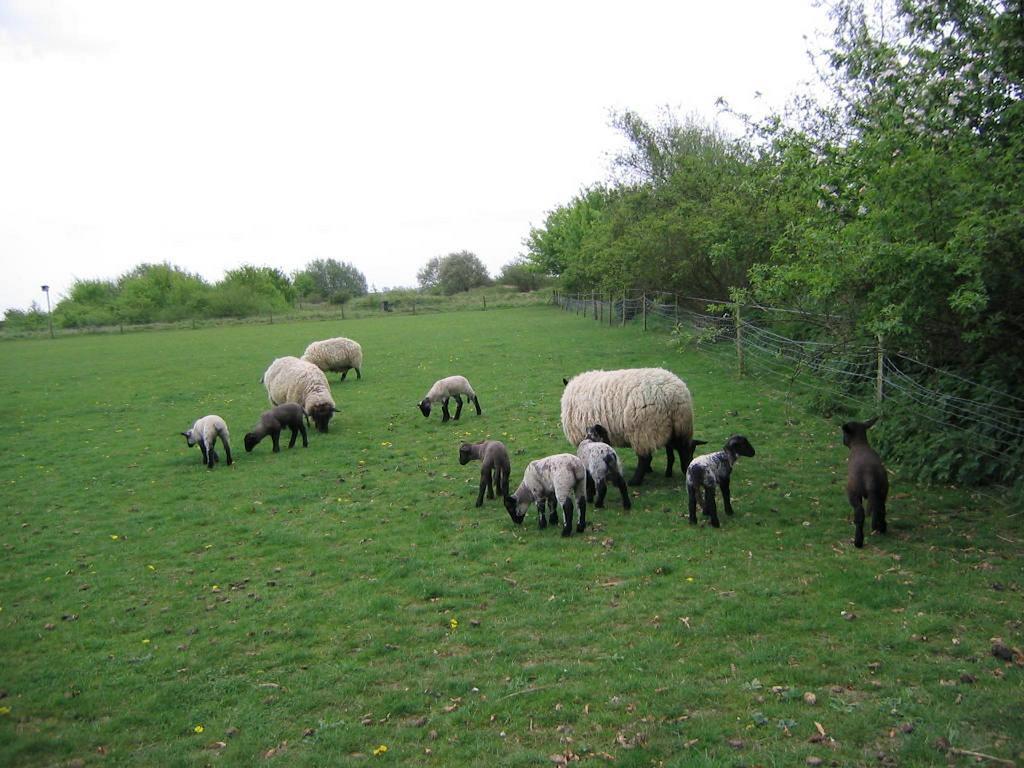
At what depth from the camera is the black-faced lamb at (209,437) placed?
12117mm

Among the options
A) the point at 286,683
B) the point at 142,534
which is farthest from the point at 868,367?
the point at 142,534

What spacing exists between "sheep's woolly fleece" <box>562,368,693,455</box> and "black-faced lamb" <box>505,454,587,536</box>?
5.48 feet

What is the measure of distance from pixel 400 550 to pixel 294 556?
1185mm

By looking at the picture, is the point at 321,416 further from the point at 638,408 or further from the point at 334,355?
the point at 638,408

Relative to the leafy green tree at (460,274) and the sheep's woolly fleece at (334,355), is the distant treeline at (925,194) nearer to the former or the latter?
the sheep's woolly fleece at (334,355)

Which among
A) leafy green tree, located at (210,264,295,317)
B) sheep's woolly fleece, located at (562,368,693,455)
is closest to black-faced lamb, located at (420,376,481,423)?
sheep's woolly fleece, located at (562,368,693,455)

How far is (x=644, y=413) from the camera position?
941cm

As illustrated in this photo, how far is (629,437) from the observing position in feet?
31.4

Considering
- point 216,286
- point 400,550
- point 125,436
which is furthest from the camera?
point 216,286

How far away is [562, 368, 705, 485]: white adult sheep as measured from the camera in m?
9.39

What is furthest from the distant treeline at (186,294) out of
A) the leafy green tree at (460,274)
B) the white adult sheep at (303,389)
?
the white adult sheep at (303,389)

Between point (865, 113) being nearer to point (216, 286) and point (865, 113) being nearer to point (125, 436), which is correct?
point (125, 436)

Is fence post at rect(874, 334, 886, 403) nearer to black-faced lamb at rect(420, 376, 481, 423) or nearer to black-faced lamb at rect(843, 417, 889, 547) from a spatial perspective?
black-faced lamb at rect(843, 417, 889, 547)

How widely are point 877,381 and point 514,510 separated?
604 cm
